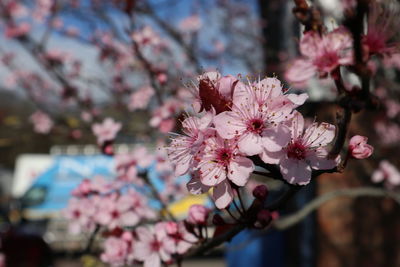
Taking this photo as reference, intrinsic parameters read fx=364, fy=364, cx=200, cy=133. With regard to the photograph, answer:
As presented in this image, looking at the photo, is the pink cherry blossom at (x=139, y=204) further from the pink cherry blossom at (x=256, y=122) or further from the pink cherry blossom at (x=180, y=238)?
the pink cherry blossom at (x=256, y=122)

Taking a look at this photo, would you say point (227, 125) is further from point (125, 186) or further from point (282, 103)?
point (125, 186)

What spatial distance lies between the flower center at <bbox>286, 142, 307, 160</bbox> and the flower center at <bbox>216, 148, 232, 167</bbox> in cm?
17

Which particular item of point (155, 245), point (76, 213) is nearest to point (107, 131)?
point (76, 213)

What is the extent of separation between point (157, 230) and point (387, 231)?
14.3 feet

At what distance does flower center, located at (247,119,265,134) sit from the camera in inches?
39.8

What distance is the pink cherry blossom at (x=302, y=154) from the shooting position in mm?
977

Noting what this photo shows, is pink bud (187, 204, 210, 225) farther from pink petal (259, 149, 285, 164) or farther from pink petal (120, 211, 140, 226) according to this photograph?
pink petal (120, 211, 140, 226)

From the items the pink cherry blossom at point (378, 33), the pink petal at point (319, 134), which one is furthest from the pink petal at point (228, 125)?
the pink cherry blossom at point (378, 33)

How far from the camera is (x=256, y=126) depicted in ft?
3.38

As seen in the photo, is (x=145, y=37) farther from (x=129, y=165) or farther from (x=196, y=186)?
(x=196, y=186)

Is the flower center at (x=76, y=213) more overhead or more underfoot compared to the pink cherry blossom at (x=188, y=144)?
more underfoot

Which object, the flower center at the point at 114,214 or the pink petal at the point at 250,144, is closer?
the pink petal at the point at 250,144

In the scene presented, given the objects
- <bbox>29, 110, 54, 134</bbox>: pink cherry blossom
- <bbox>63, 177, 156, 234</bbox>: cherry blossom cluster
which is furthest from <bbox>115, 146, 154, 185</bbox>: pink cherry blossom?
<bbox>29, 110, 54, 134</bbox>: pink cherry blossom

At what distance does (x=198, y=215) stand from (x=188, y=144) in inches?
13.7
